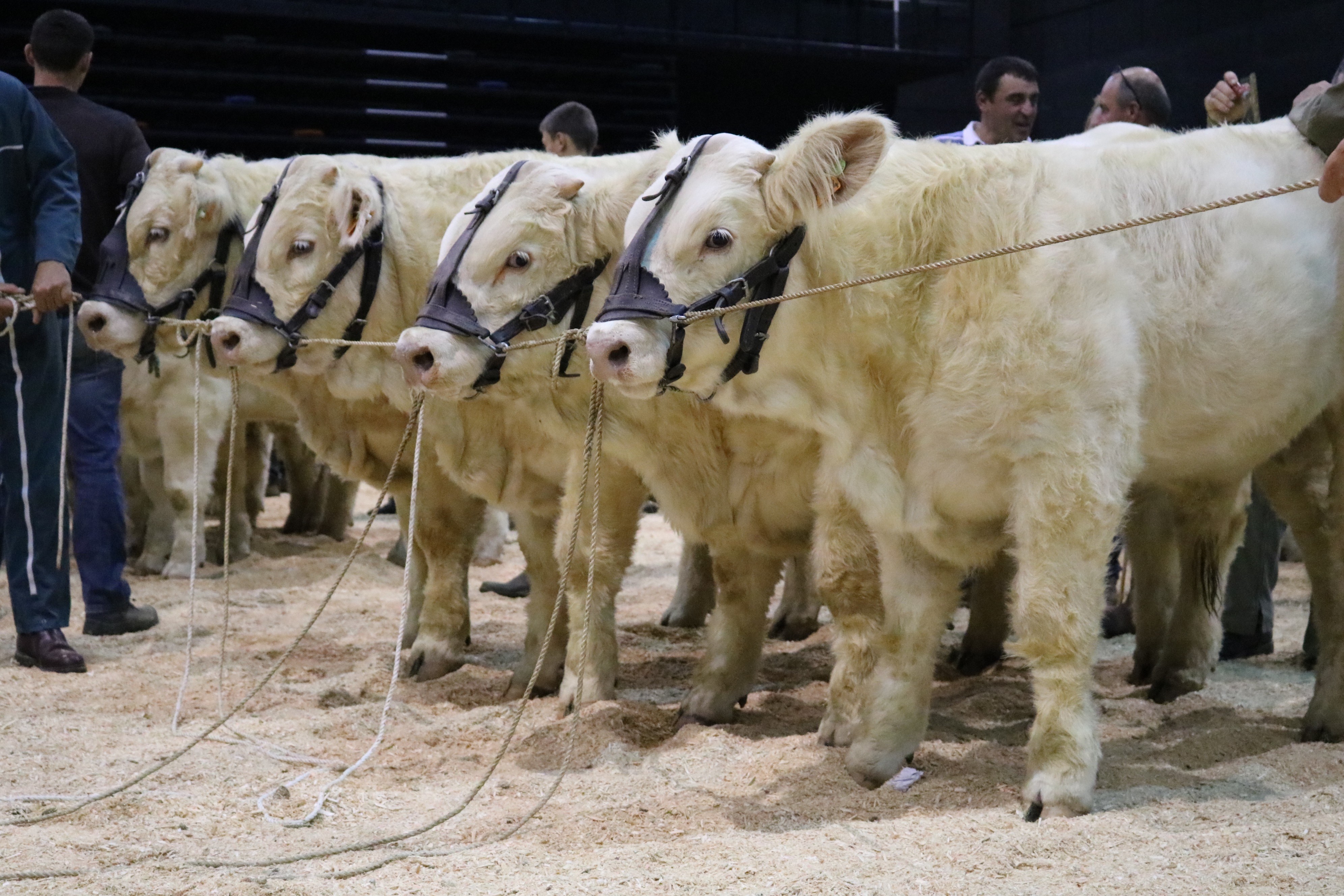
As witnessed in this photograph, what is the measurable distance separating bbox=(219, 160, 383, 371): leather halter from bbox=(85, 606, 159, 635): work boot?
193cm

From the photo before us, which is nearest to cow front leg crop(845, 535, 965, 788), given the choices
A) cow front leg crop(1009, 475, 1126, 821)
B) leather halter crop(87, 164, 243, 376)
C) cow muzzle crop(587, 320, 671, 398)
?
cow front leg crop(1009, 475, 1126, 821)

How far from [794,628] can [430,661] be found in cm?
181

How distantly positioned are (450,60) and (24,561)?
6.27m

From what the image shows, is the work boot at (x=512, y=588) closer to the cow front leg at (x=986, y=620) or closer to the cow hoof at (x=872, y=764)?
the cow front leg at (x=986, y=620)

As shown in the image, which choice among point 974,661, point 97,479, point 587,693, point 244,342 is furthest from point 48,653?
point 974,661

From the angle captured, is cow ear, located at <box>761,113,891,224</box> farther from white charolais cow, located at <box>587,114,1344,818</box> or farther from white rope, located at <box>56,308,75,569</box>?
white rope, located at <box>56,308,75,569</box>

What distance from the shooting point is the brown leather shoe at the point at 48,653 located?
18.1 ft

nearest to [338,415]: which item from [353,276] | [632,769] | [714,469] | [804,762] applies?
[353,276]

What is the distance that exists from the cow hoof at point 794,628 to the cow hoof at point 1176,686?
1837mm

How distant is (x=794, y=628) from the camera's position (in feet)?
21.1

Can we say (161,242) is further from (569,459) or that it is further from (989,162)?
(989,162)

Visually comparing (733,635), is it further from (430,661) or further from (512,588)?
(512,588)

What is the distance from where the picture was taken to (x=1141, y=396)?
12.3ft

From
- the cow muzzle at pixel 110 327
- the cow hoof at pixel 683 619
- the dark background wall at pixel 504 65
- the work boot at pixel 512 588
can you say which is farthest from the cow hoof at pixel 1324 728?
the dark background wall at pixel 504 65
